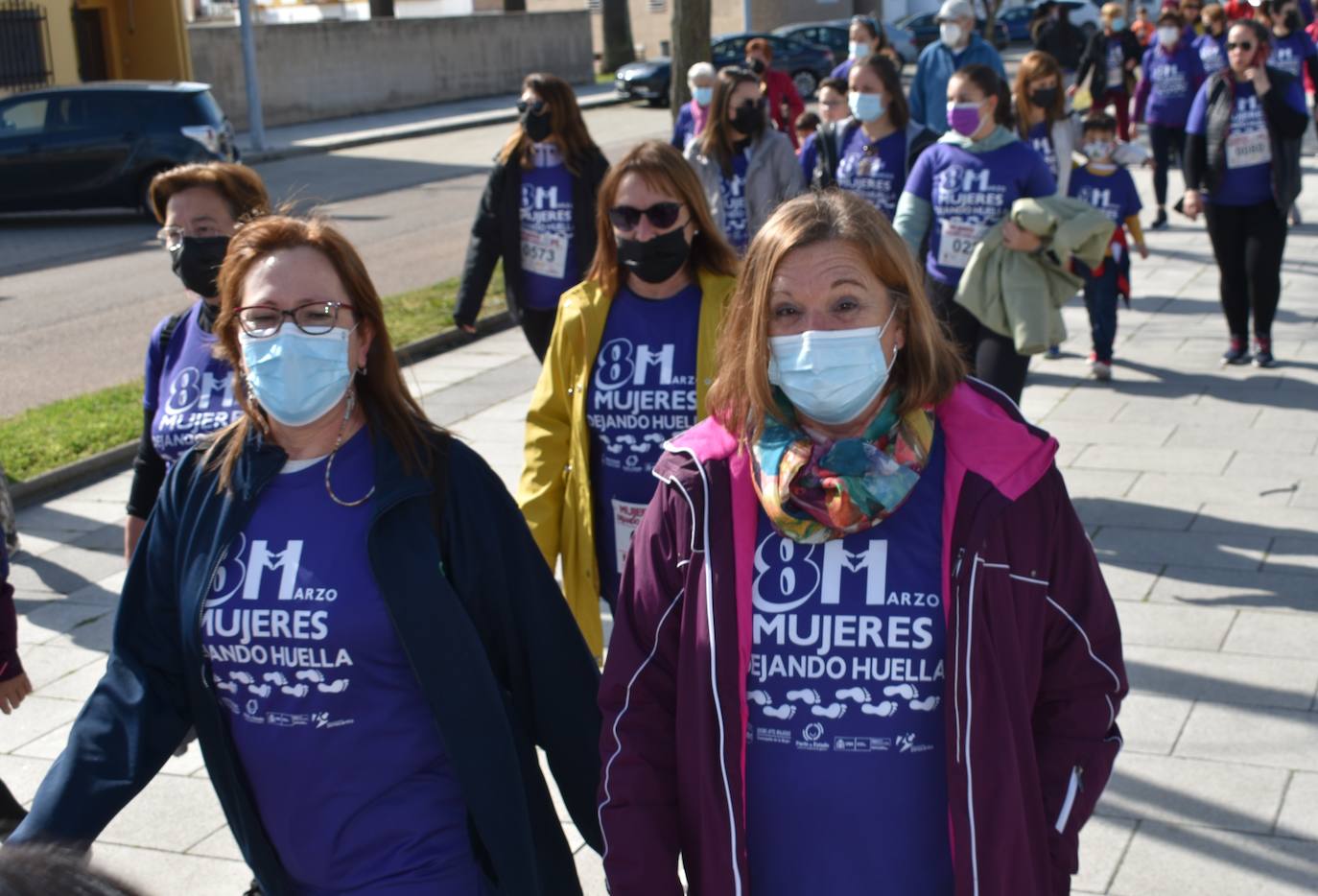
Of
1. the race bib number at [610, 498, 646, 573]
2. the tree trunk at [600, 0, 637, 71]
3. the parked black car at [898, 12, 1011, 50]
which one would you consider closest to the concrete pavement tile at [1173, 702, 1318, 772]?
the race bib number at [610, 498, 646, 573]

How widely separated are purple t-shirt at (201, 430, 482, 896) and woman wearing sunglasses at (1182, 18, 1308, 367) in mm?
8342

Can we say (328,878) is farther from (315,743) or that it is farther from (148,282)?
(148,282)

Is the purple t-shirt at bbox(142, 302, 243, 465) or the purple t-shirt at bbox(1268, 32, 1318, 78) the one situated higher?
the purple t-shirt at bbox(1268, 32, 1318, 78)

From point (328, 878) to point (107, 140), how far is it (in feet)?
65.1

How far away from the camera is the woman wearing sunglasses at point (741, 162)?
8.74m

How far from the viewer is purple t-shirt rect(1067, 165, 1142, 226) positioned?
11.0 meters

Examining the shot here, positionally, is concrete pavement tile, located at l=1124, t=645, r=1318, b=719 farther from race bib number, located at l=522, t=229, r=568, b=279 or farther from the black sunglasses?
race bib number, located at l=522, t=229, r=568, b=279

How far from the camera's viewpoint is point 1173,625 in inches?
251

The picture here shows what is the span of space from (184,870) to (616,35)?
44141mm

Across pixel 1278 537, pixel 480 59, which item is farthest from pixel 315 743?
pixel 480 59

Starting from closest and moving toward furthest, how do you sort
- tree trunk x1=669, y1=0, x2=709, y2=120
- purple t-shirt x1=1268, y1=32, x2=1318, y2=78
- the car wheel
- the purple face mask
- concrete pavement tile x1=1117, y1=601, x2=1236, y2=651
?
concrete pavement tile x1=1117, y1=601, x2=1236, y2=651
the purple face mask
purple t-shirt x1=1268, y1=32, x2=1318, y2=78
tree trunk x1=669, y1=0, x2=709, y2=120
the car wheel

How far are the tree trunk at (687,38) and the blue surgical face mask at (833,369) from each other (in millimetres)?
15273

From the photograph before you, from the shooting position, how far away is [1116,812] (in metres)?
4.91

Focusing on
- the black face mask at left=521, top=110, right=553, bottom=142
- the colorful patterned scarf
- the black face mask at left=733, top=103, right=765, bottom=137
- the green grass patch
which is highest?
the black face mask at left=521, top=110, right=553, bottom=142
